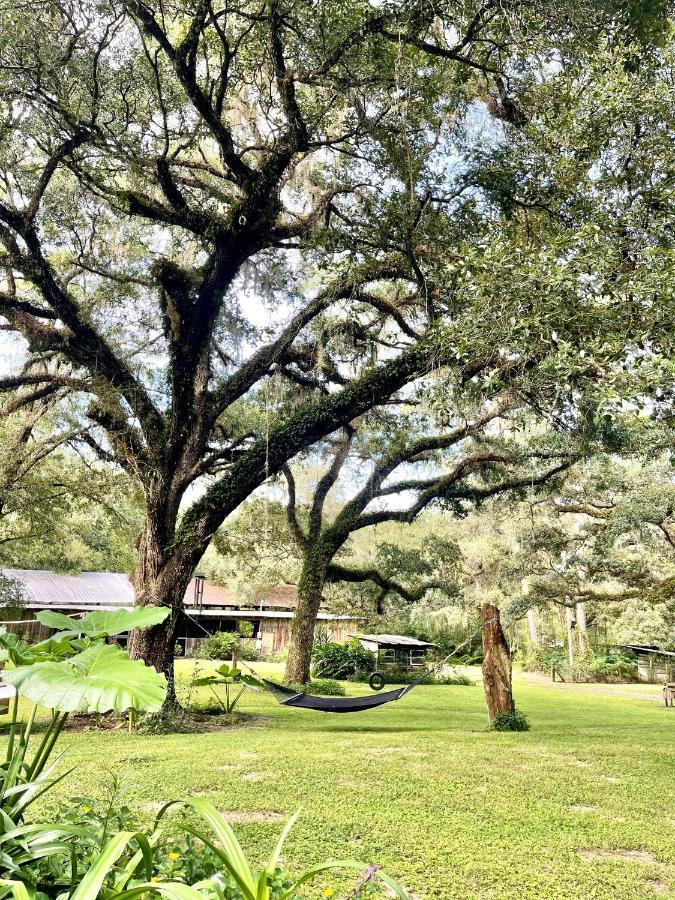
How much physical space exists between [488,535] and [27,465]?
1184 centimetres

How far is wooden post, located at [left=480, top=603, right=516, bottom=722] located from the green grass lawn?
450 mm

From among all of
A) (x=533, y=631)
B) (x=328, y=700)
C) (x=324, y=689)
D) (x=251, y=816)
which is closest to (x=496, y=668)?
(x=328, y=700)

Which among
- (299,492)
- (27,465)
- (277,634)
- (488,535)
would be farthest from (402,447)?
(277,634)

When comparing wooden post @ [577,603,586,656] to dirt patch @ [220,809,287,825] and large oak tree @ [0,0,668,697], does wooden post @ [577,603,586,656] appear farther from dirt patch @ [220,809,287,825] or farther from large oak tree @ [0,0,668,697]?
dirt patch @ [220,809,287,825]

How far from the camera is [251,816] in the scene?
291 centimetres

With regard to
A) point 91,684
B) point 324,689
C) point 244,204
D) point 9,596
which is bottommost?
point 324,689

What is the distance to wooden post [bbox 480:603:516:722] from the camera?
6609mm

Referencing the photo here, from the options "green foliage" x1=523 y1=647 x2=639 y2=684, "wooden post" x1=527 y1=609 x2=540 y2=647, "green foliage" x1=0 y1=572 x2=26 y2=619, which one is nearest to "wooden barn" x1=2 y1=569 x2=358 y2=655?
"green foliage" x1=0 y1=572 x2=26 y2=619

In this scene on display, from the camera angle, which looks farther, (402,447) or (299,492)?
(299,492)

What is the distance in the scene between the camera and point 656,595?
10.3 metres

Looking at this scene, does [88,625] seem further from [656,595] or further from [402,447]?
[656,595]

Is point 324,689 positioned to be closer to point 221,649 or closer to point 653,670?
point 221,649

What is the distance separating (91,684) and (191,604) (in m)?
21.0

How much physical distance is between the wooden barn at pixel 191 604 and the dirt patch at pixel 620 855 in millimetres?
13666
